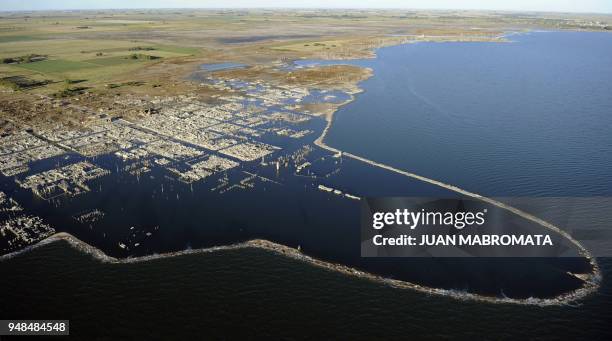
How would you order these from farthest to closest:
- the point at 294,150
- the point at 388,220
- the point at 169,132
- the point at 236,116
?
the point at 236,116
the point at 169,132
the point at 294,150
the point at 388,220

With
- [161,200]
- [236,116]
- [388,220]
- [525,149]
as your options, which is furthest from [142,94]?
[525,149]

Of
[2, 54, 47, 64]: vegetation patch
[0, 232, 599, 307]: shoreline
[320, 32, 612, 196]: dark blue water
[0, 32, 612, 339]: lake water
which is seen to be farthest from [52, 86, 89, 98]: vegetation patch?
[0, 232, 599, 307]: shoreline

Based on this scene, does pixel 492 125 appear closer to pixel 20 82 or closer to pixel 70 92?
pixel 70 92

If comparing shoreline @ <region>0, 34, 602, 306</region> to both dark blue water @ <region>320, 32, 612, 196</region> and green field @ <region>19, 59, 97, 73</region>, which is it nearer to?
dark blue water @ <region>320, 32, 612, 196</region>

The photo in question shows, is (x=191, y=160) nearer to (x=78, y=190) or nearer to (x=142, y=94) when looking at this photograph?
(x=78, y=190)

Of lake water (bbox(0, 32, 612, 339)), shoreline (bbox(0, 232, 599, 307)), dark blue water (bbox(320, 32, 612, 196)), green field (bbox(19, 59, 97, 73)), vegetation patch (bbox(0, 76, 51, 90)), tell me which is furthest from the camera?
green field (bbox(19, 59, 97, 73))

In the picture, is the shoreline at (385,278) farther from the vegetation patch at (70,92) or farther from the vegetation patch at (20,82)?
the vegetation patch at (20,82)
